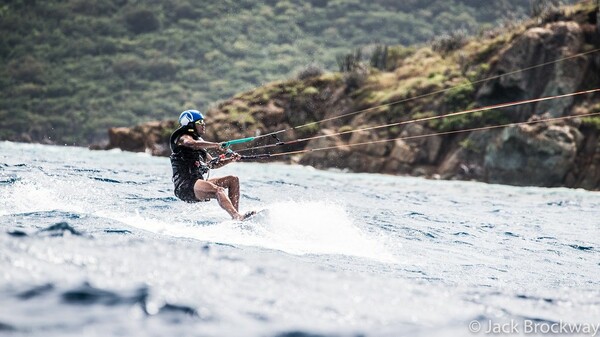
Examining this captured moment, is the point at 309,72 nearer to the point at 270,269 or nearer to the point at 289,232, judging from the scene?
the point at 289,232

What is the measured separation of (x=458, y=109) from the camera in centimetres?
2981

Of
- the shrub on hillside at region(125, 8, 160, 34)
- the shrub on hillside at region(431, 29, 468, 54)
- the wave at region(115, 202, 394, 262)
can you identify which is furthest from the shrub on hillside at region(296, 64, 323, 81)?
the shrub on hillside at region(125, 8, 160, 34)

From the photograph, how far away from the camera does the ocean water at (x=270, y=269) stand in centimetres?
354

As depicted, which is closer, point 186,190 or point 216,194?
point 216,194

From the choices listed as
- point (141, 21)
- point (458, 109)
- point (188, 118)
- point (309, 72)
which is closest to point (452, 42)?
point (458, 109)

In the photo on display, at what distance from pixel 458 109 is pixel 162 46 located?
66433 millimetres

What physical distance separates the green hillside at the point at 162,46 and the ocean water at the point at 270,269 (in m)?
61.5

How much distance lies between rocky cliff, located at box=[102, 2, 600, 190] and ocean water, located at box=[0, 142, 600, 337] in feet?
36.3

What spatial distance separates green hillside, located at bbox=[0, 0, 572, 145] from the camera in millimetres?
73250

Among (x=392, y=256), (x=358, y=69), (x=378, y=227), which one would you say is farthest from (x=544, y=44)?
(x=392, y=256)

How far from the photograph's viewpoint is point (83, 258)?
4355 mm

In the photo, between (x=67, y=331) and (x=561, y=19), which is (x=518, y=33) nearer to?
(x=561, y=19)

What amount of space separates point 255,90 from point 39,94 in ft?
148

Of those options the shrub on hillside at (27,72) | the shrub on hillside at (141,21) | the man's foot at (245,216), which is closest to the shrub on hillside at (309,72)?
the man's foot at (245,216)
